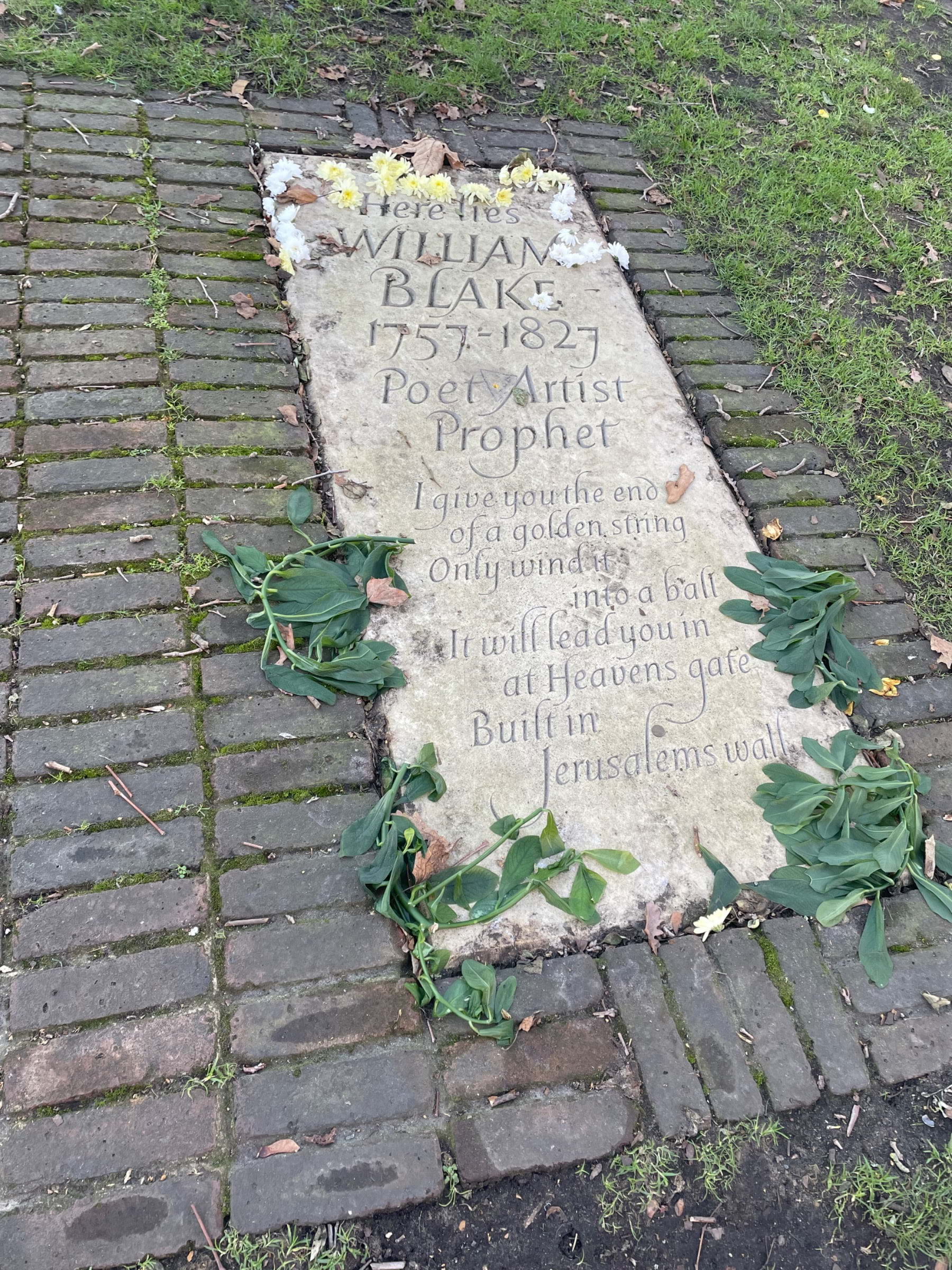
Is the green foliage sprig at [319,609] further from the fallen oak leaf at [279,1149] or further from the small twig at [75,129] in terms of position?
the small twig at [75,129]

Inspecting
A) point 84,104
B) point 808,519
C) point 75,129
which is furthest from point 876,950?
point 84,104

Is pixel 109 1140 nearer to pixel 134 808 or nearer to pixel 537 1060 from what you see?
pixel 134 808

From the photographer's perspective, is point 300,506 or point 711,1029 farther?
point 300,506

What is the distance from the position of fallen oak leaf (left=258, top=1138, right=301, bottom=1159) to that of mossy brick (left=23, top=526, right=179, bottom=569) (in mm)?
1322

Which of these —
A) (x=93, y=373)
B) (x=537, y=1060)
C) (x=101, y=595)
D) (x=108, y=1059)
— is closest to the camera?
(x=108, y=1059)

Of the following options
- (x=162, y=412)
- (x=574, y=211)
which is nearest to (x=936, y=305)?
(x=574, y=211)

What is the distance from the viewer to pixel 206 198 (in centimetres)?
285

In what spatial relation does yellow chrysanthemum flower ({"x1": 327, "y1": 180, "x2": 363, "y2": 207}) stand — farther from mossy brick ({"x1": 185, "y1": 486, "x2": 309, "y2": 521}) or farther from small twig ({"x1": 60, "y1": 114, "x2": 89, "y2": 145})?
mossy brick ({"x1": 185, "y1": 486, "x2": 309, "y2": 521})

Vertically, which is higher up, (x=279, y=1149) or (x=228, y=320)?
(x=228, y=320)

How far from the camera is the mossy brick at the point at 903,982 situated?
5.94 ft

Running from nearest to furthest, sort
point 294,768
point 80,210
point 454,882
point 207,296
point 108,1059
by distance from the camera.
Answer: point 108,1059 → point 454,882 → point 294,768 → point 207,296 → point 80,210

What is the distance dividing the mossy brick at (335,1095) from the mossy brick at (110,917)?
339 mm

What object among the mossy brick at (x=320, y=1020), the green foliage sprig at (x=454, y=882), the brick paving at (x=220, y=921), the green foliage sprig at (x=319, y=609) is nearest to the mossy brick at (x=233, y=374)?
the brick paving at (x=220, y=921)

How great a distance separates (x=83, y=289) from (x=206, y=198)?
0.61m
